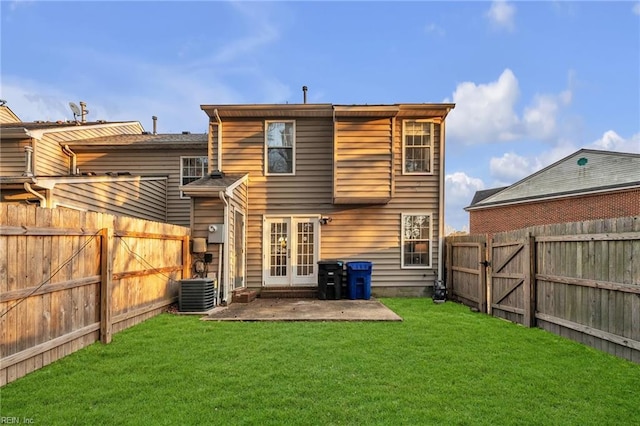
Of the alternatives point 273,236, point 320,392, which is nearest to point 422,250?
point 273,236

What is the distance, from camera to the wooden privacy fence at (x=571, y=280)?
13.7ft

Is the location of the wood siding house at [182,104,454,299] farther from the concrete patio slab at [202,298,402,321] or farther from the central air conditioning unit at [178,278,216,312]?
the central air conditioning unit at [178,278,216,312]

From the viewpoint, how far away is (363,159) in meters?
9.30

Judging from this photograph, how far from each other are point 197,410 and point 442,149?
8928mm

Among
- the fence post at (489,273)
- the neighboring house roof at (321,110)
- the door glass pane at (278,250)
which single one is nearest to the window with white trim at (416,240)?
the fence post at (489,273)

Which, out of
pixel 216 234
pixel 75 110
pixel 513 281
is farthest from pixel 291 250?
pixel 75 110

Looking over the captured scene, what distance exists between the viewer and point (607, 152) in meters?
17.0

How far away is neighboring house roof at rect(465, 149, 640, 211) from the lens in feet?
49.4

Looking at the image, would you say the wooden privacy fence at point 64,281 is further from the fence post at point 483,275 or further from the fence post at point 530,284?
the fence post at point 483,275

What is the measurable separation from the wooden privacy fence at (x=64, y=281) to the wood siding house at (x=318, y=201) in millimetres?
3686

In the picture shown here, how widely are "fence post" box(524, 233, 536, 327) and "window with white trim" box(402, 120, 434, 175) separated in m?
4.25

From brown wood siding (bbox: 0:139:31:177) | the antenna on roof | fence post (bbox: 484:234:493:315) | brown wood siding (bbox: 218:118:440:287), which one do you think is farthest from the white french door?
the antenna on roof

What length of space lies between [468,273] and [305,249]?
4.20 m

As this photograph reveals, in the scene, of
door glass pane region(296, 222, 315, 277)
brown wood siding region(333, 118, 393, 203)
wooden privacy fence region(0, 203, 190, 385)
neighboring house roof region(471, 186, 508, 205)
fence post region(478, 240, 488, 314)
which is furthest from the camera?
→ neighboring house roof region(471, 186, 508, 205)
